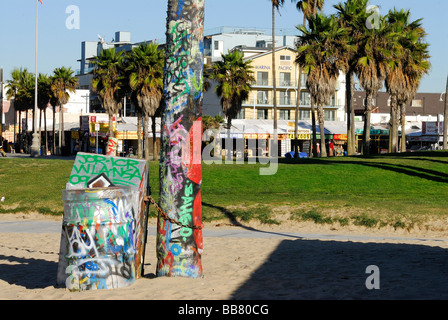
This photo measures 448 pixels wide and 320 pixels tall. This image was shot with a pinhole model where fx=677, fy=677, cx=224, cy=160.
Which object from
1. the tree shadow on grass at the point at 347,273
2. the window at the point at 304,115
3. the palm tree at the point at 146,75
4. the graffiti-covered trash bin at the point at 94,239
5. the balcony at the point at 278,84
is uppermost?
the balcony at the point at 278,84

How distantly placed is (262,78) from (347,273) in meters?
78.2

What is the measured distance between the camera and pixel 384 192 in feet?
81.5

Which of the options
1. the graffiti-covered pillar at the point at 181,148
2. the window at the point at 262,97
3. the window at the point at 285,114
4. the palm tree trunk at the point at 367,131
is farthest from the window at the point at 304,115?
the graffiti-covered pillar at the point at 181,148

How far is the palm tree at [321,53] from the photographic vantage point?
45312 millimetres

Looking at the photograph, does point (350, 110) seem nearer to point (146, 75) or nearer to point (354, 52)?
point (354, 52)

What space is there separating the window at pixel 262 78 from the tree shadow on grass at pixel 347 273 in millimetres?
73919

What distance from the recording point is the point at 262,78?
87.2 metres

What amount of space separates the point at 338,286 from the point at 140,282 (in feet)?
8.68

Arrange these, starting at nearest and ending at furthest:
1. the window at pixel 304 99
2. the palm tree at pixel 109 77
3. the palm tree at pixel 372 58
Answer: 1. the palm tree at pixel 372 58
2. the palm tree at pixel 109 77
3. the window at pixel 304 99

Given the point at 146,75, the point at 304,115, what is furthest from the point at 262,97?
the point at 146,75

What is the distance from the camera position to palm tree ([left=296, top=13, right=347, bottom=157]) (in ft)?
149

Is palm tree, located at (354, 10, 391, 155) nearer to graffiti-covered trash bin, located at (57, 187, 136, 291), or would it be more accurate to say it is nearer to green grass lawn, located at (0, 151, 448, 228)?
green grass lawn, located at (0, 151, 448, 228)

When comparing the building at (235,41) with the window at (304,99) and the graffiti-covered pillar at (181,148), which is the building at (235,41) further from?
the graffiti-covered pillar at (181,148)
